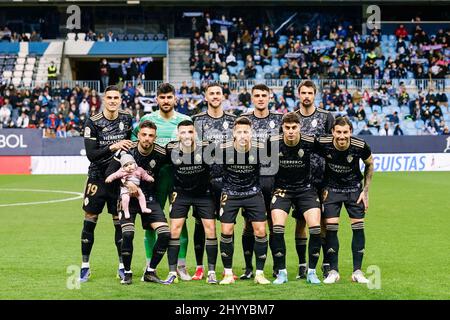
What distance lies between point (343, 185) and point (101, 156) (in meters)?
2.98

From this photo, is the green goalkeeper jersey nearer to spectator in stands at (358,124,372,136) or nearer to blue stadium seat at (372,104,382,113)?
spectator in stands at (358,124,372,136)

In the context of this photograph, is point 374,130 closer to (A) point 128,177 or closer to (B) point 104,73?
(B) point 104,73

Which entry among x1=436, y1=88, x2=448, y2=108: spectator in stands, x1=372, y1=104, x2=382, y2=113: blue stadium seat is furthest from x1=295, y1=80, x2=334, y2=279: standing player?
x1=436, y1=88, x2=448, y2=108: spectator in stands

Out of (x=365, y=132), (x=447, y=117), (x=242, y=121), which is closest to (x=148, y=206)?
(x=242, y=121)

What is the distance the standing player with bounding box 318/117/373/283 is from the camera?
9250 millimetres

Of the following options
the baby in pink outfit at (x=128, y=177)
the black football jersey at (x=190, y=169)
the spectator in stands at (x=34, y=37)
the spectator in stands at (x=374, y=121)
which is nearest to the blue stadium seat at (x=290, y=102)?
the spectator in stands at (x=374, y=121)

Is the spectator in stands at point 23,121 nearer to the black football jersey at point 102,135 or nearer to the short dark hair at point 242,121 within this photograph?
the black football jersey at point 102,135

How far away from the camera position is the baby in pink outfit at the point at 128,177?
906 centimetres

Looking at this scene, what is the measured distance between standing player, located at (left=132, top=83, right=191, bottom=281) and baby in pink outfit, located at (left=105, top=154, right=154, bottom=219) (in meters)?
0.42

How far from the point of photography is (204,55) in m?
38.1

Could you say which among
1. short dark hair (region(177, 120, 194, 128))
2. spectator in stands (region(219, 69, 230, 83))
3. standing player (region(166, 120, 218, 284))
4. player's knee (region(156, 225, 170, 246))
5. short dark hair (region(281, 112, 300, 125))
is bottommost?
player's knee (region(156, 225, 170, 246))

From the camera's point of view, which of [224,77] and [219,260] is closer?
[219,260]

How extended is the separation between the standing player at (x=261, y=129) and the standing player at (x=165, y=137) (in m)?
0.78

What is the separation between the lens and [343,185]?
9438 millimetres
